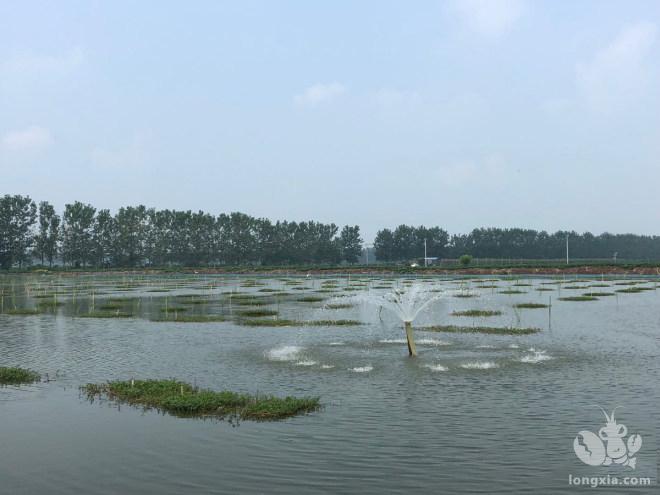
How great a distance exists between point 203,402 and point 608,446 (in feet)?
33.8

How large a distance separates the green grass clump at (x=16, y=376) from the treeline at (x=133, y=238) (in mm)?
158175

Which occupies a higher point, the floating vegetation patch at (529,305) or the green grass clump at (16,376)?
the floating vegetation patch at (529,305)

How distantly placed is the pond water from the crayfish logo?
10.1 inches

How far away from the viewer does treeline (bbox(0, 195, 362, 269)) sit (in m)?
165

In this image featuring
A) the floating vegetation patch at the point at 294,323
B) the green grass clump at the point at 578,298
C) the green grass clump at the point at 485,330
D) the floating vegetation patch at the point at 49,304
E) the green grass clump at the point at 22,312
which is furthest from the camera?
the green grass clump at the point at 578,298

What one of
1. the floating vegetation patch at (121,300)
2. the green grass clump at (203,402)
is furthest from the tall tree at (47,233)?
the green grass clump at (203,402)

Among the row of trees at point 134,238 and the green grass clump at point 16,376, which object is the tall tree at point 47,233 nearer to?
the row of trees at point 134,238

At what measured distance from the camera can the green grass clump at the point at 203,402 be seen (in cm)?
1574

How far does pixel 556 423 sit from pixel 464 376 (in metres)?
5.72

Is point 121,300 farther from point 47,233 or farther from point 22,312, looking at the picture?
point 47,233

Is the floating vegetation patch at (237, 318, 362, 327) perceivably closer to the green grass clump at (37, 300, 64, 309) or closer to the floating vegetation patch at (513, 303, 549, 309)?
the floating vegetation patch at (513, 303, 549, 309)

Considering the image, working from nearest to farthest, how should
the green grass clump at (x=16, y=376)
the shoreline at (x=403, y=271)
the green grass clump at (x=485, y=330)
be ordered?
the green grass clump at (x=16, y=376), the green grass clump at (x=485, y=330), the shoreline at (x=403, y=271)

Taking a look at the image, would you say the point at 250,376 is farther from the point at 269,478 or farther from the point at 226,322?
the point at 226,322

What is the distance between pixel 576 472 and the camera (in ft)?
38.0
